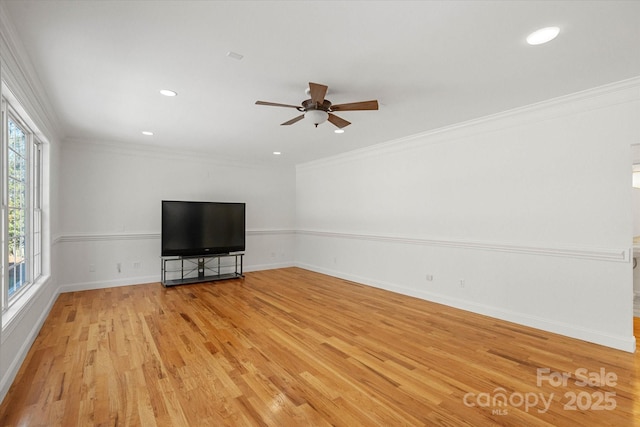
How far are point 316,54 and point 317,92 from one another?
358 millimetres

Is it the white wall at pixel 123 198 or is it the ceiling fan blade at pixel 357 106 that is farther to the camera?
the white wall at pixel 123 198

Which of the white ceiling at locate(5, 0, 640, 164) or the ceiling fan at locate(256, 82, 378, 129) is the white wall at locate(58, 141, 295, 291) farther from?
the ceiling fan at locate(256, 82, 378, 129)

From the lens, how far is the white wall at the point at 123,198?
5152 millimetres

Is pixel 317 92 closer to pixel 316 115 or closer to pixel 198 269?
pixel 316 115

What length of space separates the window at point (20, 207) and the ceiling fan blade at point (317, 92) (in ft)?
8.02

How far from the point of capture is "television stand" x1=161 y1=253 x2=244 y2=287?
575 centimetres

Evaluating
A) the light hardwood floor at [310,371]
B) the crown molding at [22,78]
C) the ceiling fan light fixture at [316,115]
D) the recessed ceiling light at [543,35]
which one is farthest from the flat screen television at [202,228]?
the recessed ceiling light at [543,35]

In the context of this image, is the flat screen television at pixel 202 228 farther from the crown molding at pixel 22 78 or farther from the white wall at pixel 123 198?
the crown molding at pixel 22 78

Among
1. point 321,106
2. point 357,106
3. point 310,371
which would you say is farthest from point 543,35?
point 310,371

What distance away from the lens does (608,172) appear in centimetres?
305

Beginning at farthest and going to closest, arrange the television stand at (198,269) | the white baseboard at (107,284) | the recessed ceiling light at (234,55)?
the television stand at (198,269) < the white baseboard at (107,284) < the recessed ceiling light at (234,55)

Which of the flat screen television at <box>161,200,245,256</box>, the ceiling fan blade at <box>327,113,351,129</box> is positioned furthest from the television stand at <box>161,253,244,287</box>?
the ceiling fan blade at <box>327,113,351,129</box>

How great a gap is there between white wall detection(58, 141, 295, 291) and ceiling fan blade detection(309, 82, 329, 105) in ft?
13.9

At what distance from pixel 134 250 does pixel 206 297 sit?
198 cm
